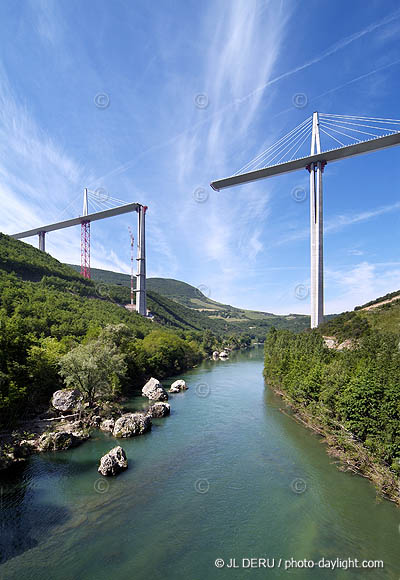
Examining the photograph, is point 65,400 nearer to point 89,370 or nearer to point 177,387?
point 89,370

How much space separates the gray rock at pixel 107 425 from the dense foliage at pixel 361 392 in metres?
13.2

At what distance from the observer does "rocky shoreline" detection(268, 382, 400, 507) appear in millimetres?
13373

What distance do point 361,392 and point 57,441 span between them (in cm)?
1668

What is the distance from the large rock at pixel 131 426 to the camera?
2055 centimetres

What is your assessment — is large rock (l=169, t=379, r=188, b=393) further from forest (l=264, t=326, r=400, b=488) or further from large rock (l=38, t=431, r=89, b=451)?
large rock (l=38, t=431, r=89, b=451)

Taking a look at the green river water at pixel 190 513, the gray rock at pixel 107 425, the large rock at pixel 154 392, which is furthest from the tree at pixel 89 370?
the large rock at pixel 154 392

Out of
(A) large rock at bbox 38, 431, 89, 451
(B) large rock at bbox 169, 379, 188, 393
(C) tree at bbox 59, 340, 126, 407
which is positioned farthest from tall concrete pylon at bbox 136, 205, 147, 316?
(A) large rock at bbox 38, 431, 89, 451

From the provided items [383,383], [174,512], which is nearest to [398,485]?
[383,383]

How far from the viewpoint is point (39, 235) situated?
9162cm

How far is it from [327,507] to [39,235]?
320 ft

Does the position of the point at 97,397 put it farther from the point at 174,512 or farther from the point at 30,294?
the point at 30,294

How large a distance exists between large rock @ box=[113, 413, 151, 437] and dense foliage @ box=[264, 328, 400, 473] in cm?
1106

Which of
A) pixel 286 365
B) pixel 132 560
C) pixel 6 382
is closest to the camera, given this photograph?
pixel 132 560

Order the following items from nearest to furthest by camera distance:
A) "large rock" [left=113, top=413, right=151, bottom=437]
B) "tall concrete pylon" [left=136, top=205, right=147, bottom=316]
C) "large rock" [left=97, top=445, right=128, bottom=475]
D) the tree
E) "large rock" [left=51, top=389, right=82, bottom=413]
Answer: "large rock" [left=97, top=445, right=128, bottom=475] → "large rock" [left=113, top=413, right=151, bottom=437] → the tree → "large rock" [left=51, top=389, right=82, bottom=413] → "tall concrete pylon" [left=136, top=205, right=147, bottom=316]
